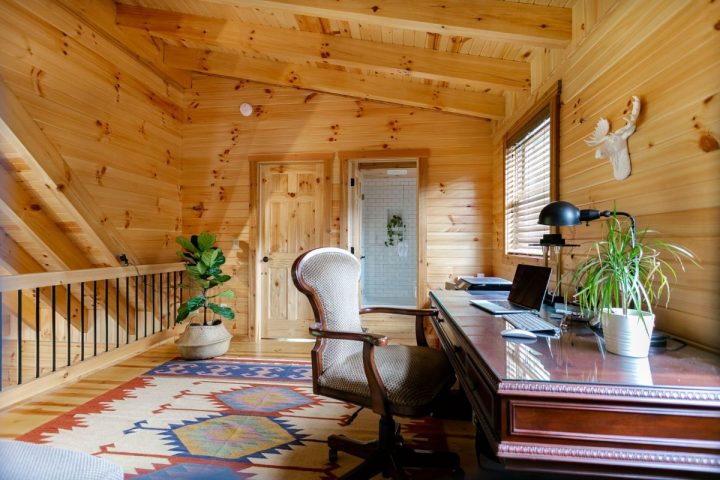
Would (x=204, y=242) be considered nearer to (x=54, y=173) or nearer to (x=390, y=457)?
(x=54, y=173)

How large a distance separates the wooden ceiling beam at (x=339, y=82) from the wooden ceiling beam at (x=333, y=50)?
0.46 m

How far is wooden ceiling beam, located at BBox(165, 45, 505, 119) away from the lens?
3.56 m

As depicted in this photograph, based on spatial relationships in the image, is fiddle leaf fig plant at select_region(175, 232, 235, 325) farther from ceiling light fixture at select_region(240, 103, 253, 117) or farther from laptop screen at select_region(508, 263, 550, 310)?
laptop screen at select_region(508, 263, 550, 310)

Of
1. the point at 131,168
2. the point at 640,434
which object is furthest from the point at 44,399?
the point at 640,434

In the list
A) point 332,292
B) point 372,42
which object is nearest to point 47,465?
point 332,292

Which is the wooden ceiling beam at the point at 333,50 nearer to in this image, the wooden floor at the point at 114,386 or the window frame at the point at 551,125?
the window frame at the point at 551,125

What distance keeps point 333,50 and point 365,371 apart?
2.69 meters

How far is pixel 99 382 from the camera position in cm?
291

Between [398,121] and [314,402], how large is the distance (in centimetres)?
291

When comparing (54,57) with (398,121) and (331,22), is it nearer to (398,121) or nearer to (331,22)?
(331,22)

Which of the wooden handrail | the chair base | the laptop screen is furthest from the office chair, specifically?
the wooden handrail

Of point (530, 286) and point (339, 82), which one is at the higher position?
point (339, 82)

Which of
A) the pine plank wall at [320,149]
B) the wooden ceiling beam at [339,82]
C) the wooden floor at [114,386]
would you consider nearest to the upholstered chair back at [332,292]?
the wooden floor at [114,386]

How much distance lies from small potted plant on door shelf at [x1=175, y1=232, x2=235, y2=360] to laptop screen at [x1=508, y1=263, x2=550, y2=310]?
8.94ft
